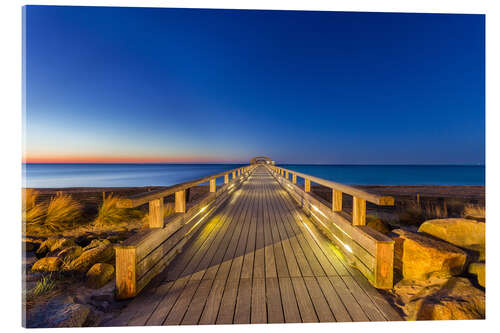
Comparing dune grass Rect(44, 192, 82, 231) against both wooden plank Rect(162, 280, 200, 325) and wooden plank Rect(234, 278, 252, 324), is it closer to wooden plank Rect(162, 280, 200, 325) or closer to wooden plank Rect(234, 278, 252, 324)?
wooden plank Rect(162, 280, 200, 325)

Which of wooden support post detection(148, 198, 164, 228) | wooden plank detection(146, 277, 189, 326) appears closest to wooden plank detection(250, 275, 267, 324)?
wooden plank detection(146, 277, 189, 326)

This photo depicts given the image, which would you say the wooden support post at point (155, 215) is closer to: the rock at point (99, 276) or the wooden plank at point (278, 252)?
the rock at point (99, 276)

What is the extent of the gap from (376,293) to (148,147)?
126 feet

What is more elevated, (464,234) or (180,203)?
(180,203)

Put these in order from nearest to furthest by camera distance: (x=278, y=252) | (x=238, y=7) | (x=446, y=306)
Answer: (x=446, y=306) → (x=278, y=252) → (x=238, y=7)

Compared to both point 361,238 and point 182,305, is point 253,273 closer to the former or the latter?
point 182,305

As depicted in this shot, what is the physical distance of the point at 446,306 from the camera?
1661 mm

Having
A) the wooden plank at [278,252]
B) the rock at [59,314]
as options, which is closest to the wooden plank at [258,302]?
the wooden plank at [278,252]

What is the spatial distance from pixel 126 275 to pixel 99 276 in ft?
3.02

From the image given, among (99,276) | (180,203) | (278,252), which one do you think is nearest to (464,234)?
(278,252)

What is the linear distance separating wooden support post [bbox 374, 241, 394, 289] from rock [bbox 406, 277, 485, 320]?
8.3 inches

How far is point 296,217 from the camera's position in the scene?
4422 mm

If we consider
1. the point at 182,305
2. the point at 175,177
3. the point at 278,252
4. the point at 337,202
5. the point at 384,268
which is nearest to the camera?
the point at 182,305

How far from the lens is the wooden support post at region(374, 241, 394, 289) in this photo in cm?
190
